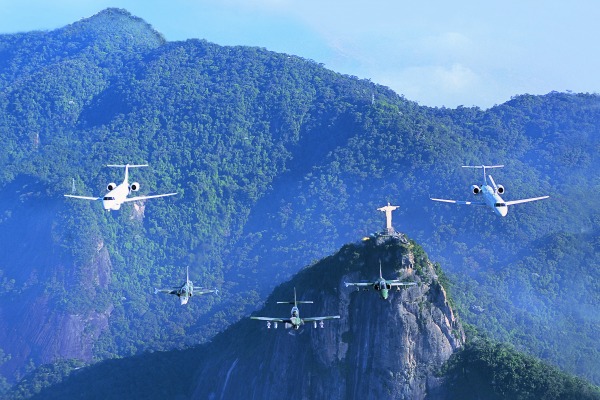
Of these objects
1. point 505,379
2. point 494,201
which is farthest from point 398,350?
point 494,201

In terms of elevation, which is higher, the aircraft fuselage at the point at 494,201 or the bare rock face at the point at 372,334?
the aircraft fuselage at the point at 494,201

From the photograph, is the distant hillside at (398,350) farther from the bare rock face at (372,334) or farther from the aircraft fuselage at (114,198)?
the aircraft fuselage at (114,198)

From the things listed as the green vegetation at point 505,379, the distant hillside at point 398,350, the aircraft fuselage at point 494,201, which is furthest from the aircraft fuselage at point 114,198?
the green vegetation at point 505,379

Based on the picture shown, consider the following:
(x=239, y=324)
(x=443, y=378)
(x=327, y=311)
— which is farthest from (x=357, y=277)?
(x=239, y=324)

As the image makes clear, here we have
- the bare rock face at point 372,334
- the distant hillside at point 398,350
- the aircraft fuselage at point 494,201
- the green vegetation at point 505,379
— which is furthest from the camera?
the bare rock face at point 372,334

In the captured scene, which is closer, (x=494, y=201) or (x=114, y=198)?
(x=114, y=198)

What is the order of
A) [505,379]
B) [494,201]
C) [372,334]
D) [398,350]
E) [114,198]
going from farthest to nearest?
[372,334] < [398,350] < [505,379] < [494,201] < [114,198]

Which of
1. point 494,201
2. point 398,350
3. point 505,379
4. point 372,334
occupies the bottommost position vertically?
point 505,379

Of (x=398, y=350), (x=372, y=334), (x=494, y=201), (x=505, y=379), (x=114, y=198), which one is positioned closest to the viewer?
(x=114, y=198)

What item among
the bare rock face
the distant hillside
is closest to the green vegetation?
the distant hillside

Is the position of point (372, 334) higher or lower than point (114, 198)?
lower

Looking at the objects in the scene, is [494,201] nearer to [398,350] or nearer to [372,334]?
[398,350]
